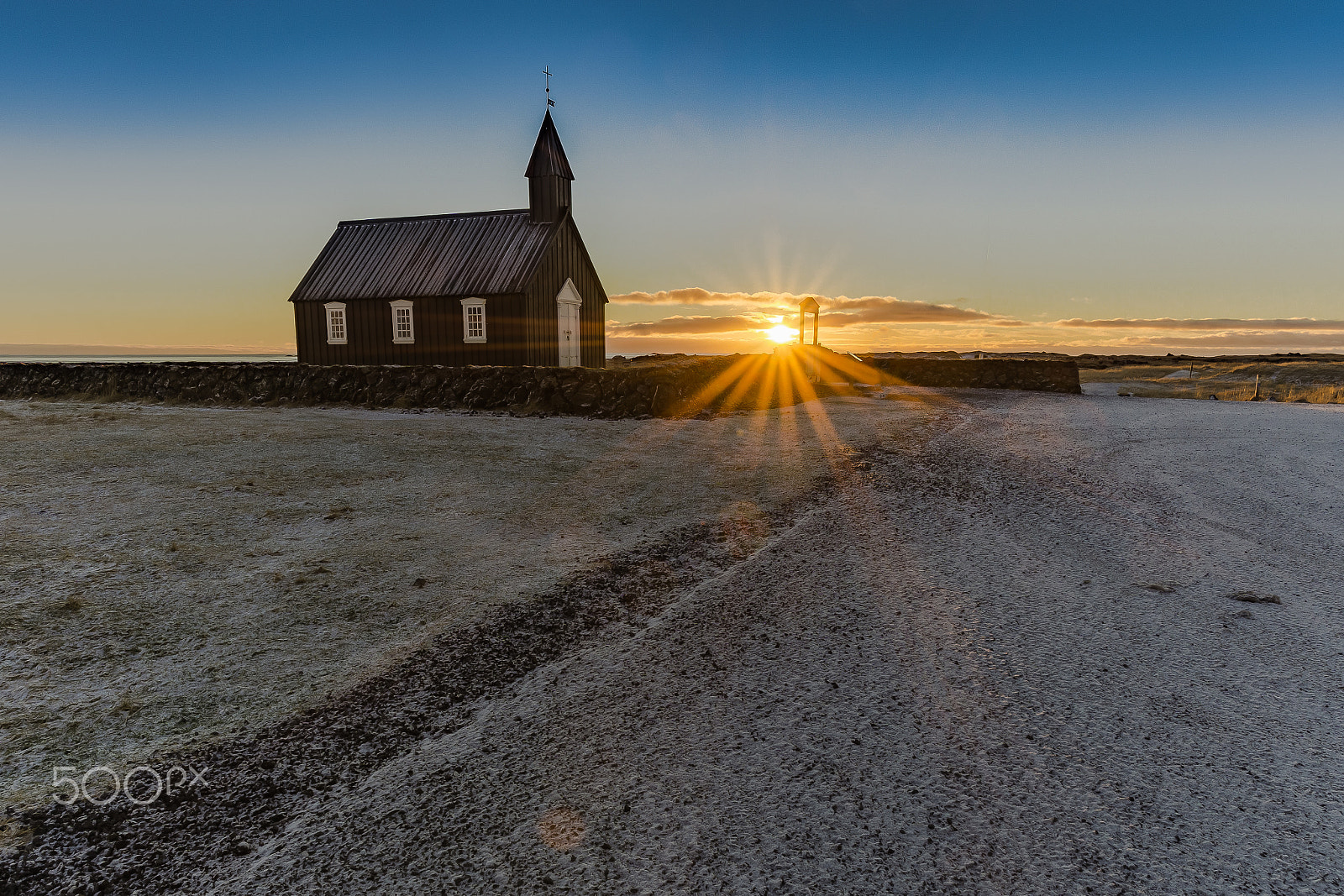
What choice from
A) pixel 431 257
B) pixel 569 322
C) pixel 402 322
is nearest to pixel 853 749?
pixel 569 322

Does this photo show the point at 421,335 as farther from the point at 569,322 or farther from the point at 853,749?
the point at 853,749

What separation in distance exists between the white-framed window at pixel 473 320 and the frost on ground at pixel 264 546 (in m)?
13.7

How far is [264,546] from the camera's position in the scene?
19.8 feet

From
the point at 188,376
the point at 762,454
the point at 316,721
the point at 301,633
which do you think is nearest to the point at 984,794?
the point at 316,721

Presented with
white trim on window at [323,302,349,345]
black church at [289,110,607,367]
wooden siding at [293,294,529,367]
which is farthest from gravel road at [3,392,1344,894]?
white trim on window at [323,302,349,345]

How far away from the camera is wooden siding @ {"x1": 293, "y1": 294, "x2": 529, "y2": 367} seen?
25.1 meters

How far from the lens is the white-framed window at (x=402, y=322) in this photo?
26.5 m

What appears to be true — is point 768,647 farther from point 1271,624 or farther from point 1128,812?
point 1271,624

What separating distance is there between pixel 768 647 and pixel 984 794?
59.2 inches

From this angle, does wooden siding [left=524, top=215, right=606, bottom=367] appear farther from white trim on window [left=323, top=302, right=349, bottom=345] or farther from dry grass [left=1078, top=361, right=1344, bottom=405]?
dry grass [left=1078, top=361, right=1344, bottom=405]

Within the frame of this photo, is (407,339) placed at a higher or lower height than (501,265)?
lower

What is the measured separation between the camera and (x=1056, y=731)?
10.7 ft

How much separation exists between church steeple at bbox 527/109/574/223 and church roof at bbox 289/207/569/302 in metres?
0.24

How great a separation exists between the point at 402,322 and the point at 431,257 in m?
2.79
